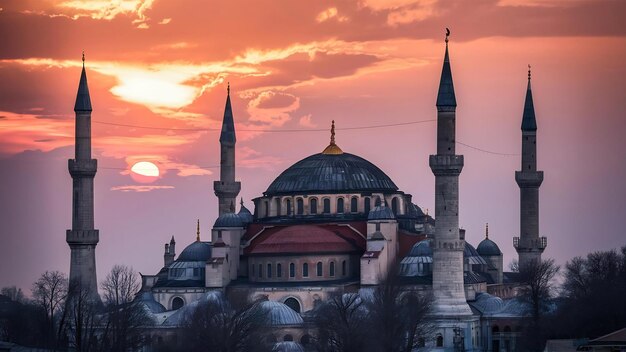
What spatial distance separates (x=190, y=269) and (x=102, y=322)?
6.84 m

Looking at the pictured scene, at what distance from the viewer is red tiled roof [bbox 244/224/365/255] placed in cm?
8875

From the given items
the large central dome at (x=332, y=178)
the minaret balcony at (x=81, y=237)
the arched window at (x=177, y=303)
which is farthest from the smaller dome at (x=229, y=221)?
the minaret balcony at (x=81, y=237)

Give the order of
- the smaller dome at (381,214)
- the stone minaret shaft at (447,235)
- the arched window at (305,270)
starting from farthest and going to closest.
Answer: the smaller dome at (381,214) → the arched window at (305,270) → the stone minaret shaft at (447,235)

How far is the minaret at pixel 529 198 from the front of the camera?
93.3 meters

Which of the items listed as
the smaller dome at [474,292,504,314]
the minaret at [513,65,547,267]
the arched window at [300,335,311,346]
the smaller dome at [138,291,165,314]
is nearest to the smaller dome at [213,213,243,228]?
the smaller dome at [138,291,165,314]

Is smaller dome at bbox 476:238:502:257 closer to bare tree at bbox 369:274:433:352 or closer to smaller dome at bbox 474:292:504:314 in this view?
smaller dome at bbox 474:292:504:314

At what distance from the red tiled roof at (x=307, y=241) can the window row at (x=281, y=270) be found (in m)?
0.53

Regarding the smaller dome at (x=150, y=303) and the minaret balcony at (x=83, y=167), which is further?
the minaret balcony at (x=83, y=167)

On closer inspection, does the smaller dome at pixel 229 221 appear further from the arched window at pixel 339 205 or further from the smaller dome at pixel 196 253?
the arched window at pixel 339 205

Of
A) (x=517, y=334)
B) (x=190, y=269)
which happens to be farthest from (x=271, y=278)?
(x=517, y=334)

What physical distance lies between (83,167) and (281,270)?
835 cm

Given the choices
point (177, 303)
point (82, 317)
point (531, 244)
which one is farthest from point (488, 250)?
point (82, 317)

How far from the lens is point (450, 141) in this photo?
85938 millimetres

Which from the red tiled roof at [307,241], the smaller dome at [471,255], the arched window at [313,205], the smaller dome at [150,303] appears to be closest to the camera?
the smaller dome at [150,303]
